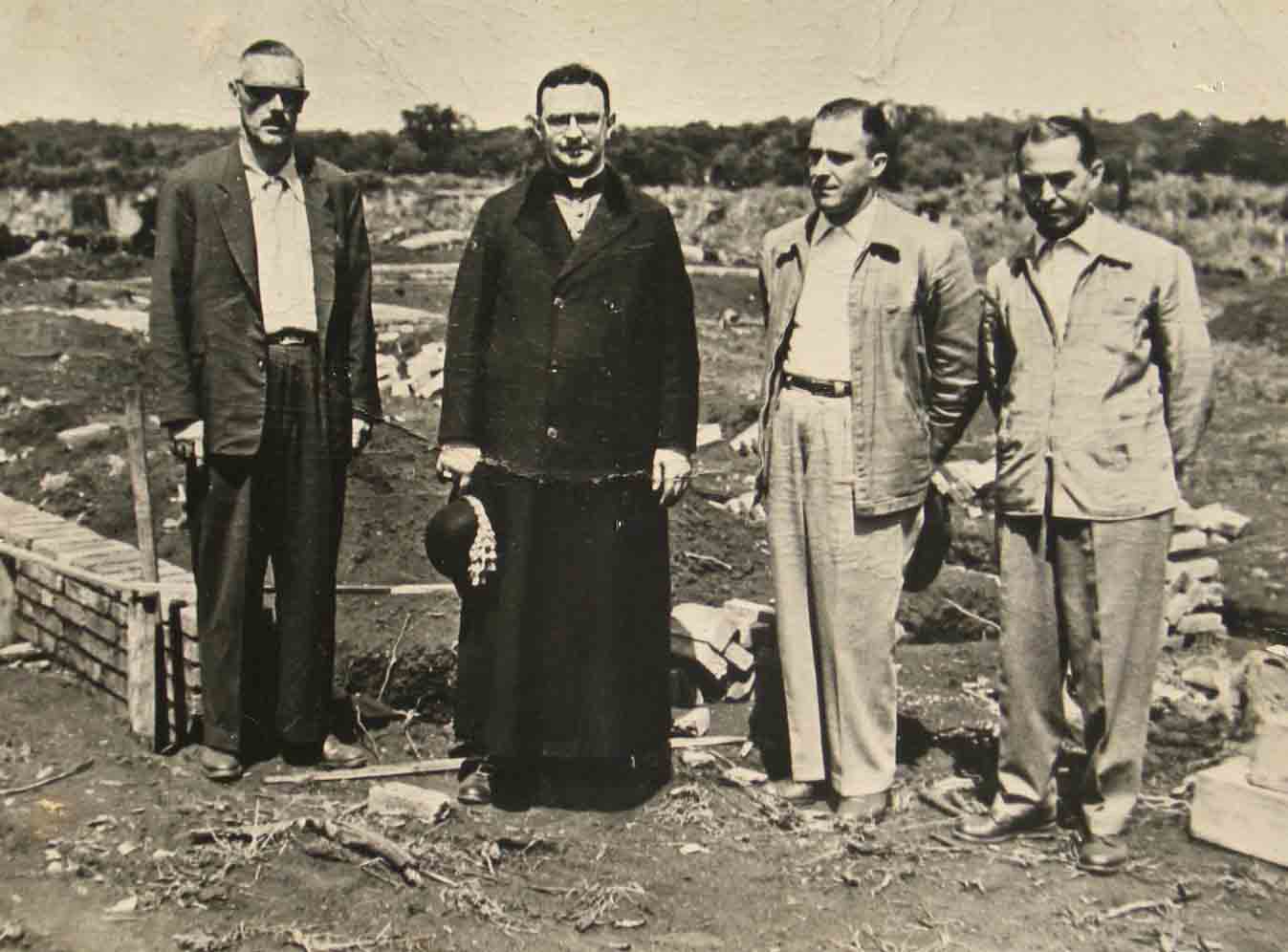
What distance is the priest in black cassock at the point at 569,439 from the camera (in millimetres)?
3992

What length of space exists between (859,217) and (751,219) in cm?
2068

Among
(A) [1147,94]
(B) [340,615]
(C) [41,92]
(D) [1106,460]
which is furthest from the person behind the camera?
(A) [1147,94]

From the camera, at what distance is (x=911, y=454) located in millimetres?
4008

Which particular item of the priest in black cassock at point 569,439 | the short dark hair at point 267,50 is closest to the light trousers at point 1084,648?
the priest in black cassock at point 569,439

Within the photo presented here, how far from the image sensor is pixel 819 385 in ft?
13.2

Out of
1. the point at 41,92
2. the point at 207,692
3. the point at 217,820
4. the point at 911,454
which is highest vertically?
the point at 41,92

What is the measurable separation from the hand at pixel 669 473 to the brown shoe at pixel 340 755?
4.85ft

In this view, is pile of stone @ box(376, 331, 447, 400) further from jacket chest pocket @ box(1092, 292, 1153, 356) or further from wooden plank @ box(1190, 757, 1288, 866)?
wooden plank @ box(1190, 757, 1288, 866)

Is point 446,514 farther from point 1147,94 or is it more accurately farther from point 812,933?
point 1147,94

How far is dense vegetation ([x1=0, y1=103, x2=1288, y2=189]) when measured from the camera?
23750 mm

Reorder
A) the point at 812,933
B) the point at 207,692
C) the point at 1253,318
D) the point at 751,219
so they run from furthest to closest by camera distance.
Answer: the point at 751,219, the point at 1253,318, the point at 207,692, the point at 812,933

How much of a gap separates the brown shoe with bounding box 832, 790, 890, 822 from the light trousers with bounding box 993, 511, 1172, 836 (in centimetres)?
37

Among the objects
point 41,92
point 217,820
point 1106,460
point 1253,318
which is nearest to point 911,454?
point 1106,460

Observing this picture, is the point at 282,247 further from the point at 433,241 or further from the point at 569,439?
the point at 433,241
